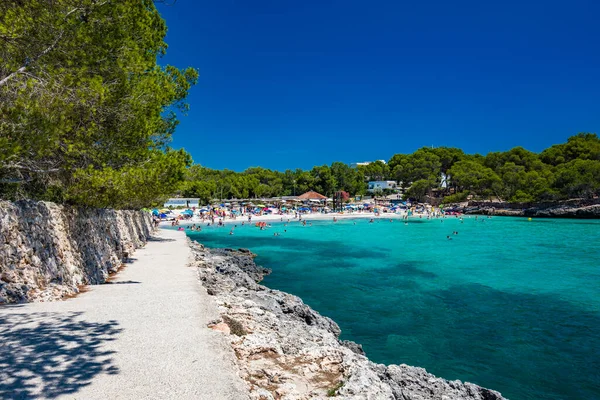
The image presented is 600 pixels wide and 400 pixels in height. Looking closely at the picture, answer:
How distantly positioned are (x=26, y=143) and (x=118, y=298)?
339 centimetres

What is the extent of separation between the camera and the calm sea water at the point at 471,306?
27.4 ft

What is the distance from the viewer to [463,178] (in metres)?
76.6

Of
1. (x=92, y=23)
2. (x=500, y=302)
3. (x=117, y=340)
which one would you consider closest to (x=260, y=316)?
(x=117, y=340)

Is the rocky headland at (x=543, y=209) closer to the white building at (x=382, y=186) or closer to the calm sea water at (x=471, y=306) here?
the white building at (x=382, y=186)

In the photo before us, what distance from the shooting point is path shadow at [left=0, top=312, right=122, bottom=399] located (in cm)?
352

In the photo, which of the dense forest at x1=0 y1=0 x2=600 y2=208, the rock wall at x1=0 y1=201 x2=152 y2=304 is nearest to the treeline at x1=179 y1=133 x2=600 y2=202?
the dense forest at x1=0 y1=0 x2=600 y2=208

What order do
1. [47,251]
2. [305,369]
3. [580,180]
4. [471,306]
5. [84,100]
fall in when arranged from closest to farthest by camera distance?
1. [305,369]
2. [84,100]
3. [47,251]
4. [471,306]
5. [580,180]

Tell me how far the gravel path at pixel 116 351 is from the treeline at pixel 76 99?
2.56 m

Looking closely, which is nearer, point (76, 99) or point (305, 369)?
point (305, 369)

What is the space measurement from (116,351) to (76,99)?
5133mm

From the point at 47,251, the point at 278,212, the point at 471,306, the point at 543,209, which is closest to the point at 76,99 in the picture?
the point at 47,251

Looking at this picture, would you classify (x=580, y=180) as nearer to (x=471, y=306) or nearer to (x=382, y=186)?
(x=382, y=186)

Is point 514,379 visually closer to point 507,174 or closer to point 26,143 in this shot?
point 26,143

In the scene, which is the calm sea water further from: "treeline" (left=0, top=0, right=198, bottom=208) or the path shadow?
"treeline" (left=0, top=0, right=198, bottom=208)
